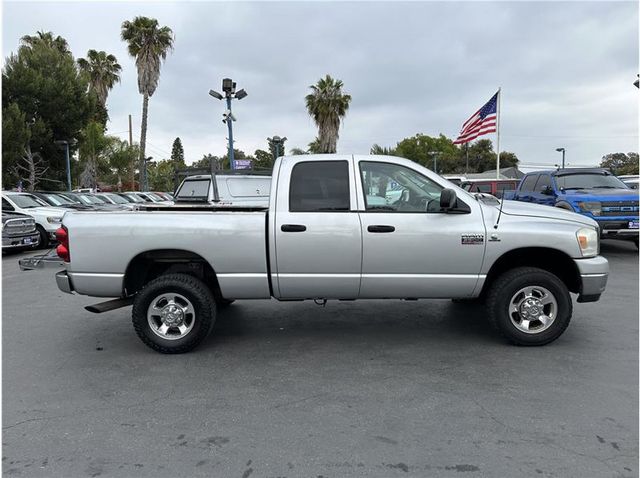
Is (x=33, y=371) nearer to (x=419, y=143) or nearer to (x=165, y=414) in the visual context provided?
(x=165, y=414)

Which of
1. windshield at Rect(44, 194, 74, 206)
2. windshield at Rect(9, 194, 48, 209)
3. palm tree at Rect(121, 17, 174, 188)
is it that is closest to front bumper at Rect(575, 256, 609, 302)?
windshield at Rect(9, 194, 48, 209)

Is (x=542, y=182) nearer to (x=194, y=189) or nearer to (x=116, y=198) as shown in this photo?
(x=194, y=189)

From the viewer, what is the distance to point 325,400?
3.65m

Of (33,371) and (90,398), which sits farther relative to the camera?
(33,371)

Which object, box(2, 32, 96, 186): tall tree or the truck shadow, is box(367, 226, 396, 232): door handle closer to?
the truck shadow

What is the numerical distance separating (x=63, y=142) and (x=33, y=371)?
26.7 meters

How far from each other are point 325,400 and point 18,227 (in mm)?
11194

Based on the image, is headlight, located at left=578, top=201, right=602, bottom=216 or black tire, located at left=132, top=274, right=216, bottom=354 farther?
headlight, located at left=578, top=201, right=602, bottom=216

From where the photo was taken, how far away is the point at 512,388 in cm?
382

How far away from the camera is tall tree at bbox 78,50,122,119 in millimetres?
39031

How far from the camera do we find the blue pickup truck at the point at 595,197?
32.1ft

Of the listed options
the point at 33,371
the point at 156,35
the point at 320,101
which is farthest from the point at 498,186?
the point at 33,371

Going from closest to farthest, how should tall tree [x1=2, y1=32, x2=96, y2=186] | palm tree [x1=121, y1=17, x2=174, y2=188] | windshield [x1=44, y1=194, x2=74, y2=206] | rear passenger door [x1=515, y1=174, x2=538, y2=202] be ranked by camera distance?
rear passenger door [x1=515, y1=174, x2=538, y2=202]
windshield [x1=44, y1=194, x2=74, y2=206]
tall tree [x1=2, y1=32, x2=96, y2=186]
palm tree [x1=121, y1=17, x2=174, y2=188]

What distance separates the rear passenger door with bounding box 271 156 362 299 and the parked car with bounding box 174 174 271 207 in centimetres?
630
